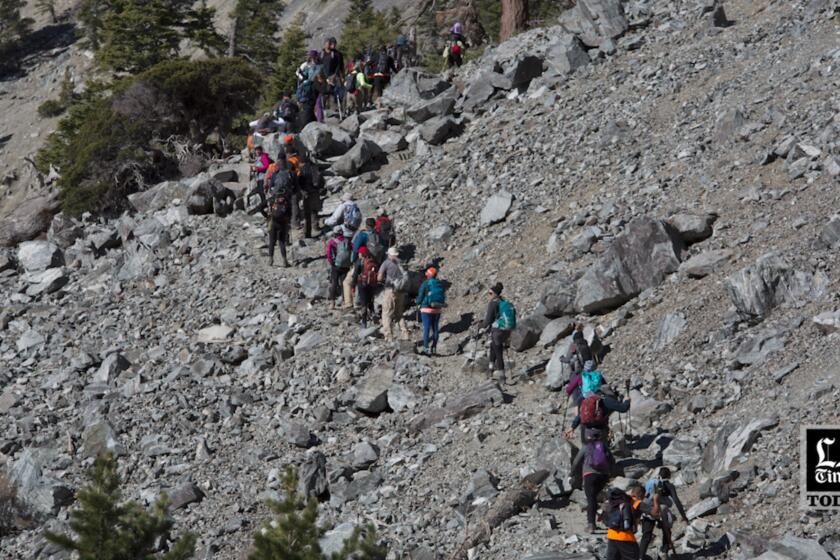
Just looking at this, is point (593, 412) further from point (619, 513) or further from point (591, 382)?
point (619, 513)

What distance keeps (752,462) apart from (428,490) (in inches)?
171

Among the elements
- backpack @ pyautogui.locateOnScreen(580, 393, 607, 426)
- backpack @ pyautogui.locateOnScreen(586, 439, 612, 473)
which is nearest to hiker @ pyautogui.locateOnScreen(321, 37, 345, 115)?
backpack @ pyautogui.locateOnScreen(580, 393, 607, 426)

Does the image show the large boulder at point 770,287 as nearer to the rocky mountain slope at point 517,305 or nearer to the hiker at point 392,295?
the rocky mountain slope at point 517,305

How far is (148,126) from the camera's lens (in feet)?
97.2

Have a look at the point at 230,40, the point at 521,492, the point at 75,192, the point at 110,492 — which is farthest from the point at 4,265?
the point at 230,40

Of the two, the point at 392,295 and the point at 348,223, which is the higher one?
the point at 348,223

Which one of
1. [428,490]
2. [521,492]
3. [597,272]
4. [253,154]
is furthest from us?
[253,154]

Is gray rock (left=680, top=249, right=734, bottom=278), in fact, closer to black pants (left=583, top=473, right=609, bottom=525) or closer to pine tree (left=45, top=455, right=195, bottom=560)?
black pants (left=583, top=473, right=609, bottom=525)

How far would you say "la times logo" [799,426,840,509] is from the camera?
11.8 meters

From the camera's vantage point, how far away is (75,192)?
2845 centimetres

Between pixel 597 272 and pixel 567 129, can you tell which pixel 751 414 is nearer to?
pixel 597 272

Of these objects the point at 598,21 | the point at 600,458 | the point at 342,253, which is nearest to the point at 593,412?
the point at 600,458

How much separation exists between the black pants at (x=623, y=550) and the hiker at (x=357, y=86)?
1884 cm

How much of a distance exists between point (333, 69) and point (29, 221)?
8885 millimetres
